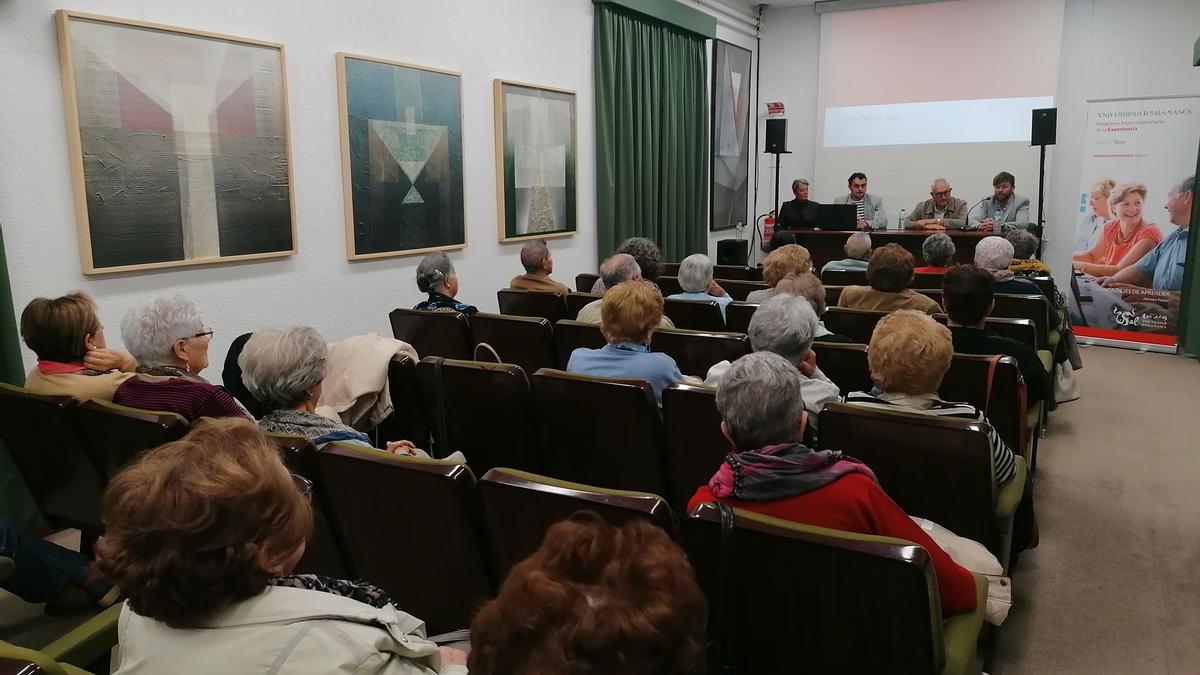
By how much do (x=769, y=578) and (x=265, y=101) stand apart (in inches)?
146

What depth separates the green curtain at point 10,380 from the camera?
3090 millimetres

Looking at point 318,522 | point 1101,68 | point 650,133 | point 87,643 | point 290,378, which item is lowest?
point 87,643

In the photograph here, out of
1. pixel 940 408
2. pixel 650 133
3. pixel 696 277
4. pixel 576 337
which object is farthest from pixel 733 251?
pixel 940 408

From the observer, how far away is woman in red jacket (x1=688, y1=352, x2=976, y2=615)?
1.59 meters

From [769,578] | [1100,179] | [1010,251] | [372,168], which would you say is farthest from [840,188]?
[769,578]

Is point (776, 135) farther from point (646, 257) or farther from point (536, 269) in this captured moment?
point (536, 269)

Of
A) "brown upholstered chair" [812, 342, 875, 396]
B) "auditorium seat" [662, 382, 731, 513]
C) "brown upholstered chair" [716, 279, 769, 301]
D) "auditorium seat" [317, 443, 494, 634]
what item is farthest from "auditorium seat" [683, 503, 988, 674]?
"brown upholstered chair" [716, 279, 769, 301]

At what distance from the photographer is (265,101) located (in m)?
4.12

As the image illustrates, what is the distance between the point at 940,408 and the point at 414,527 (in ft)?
4.55

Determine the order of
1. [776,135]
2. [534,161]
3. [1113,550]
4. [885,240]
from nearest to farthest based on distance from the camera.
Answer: [1113,550], [534,161], [885,240], [776,135]

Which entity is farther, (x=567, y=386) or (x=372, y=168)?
(x=372, y=168)

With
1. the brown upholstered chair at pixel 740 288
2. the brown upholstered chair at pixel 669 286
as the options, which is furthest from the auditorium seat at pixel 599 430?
the brown upholstered chair at pixel 669 286

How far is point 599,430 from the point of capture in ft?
8.32

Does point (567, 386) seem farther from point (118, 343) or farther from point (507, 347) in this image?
point (118, 343)
